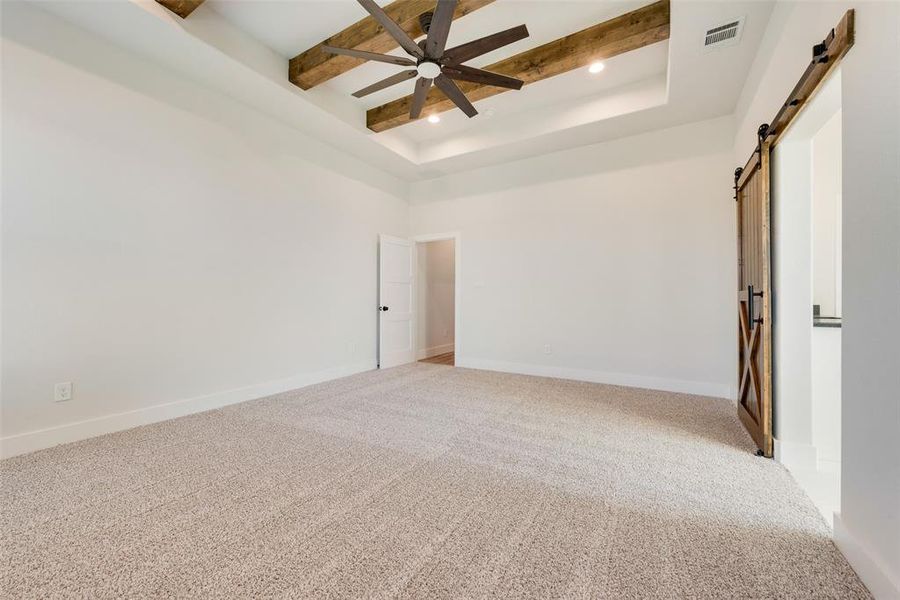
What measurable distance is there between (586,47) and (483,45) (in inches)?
50.5

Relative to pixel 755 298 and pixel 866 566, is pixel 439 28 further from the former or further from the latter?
pixel 866 566

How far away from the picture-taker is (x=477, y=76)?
2.67 metres

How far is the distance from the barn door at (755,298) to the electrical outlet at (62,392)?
479cm

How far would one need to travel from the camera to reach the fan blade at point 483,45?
2230mm

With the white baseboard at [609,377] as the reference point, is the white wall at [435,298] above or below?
above

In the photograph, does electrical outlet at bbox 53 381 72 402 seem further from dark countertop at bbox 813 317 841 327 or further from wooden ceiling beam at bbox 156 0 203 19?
dark countertop at bbox 813 317 841 327

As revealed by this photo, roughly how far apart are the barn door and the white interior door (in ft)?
13.5

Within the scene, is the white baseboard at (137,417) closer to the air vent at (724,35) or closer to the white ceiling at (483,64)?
the white ceiling at (483,64)

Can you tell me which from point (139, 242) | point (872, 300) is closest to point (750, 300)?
point (872, 300)

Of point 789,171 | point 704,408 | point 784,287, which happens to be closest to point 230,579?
point 784,287

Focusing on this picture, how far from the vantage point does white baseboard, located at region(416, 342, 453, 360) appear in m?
6.16

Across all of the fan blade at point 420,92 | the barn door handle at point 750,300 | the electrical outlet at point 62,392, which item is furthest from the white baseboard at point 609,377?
the electrical outlet at point 62,392

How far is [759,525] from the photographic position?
162 centimetres

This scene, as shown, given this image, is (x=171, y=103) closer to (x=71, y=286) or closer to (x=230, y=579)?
(x=71, y=286)
